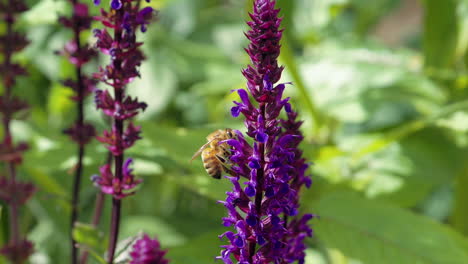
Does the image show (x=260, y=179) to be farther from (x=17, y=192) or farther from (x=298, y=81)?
(x=298, y=81)

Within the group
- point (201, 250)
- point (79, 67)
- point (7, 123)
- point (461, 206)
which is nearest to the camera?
point (79, 67)

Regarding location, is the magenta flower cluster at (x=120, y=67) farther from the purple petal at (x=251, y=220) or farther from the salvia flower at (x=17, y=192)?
the salvia flower at (x=17, y=192)

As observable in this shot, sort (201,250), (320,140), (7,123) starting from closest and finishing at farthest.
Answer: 1. (7,123)
2. (201,250)
3. (320,140)

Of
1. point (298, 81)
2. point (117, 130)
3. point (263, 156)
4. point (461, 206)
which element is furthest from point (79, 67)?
point (461, 206)

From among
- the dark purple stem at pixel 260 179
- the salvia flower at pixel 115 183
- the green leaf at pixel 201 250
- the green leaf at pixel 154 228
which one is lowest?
the green leaf at pixel 154 228

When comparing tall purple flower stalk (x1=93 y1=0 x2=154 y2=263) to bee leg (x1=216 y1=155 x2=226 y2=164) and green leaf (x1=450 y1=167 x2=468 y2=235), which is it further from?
green leaf (x1=450 y1=167 x2=468 y2=235)

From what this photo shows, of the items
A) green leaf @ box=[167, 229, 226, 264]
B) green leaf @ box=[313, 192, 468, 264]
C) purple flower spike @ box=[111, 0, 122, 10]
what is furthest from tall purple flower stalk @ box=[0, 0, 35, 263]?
green leaf @ box=[313, 192, 468, 264]

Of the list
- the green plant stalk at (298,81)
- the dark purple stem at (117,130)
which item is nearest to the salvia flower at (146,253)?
the dark purple stem at (117,130)

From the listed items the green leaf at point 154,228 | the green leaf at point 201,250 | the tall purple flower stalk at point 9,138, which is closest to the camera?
the tall purple flower stalk at point 9,138
